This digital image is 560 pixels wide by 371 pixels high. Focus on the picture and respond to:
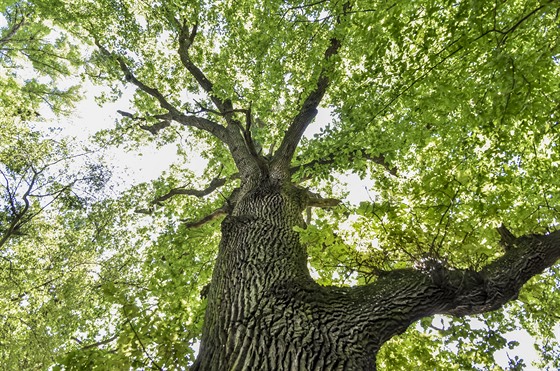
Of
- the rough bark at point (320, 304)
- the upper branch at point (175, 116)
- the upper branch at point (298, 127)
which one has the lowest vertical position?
the rough bark at point (320, 304)

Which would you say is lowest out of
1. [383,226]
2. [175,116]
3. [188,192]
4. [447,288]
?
[447,288]

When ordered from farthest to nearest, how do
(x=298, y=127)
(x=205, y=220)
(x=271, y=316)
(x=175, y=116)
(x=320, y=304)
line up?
1. (x=175, y=116)
2. (x=298, y=127)
3. (x=205, y=220)
4. (x=320, y=304)
5. (x=271, y=316)

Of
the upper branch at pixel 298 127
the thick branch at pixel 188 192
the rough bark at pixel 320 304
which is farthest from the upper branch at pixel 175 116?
the rough bark at pixel 320 304

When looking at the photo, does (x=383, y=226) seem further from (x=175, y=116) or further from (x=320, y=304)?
(x=175, y=116)

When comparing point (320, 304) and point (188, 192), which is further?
point (188, 192)

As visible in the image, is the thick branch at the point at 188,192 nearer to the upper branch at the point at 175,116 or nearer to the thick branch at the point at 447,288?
the upper branch at the point at 175,116

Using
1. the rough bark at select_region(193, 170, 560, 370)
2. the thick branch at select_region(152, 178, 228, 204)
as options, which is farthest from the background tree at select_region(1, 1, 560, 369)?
the thick branch at select_region(152, 178, 228, 204)

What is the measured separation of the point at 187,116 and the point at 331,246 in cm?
589

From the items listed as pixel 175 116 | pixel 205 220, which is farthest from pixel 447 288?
pixel 175 116

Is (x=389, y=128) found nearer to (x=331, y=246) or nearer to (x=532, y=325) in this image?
(x=331, y=246)

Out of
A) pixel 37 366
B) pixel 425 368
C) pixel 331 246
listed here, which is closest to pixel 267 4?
pixel 331 246

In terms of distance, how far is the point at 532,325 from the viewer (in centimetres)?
631

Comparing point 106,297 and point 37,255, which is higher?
point 37,255

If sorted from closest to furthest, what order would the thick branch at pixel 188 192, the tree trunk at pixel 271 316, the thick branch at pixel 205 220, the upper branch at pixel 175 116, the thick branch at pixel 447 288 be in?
1. the tree trunk at pixel 271 316
2. the thick branch at pixel 447 288
3. the thick branch at pixel 205 220
4. the upper branch at pixel 175 116
5. the thick branch at pixel 188 192
